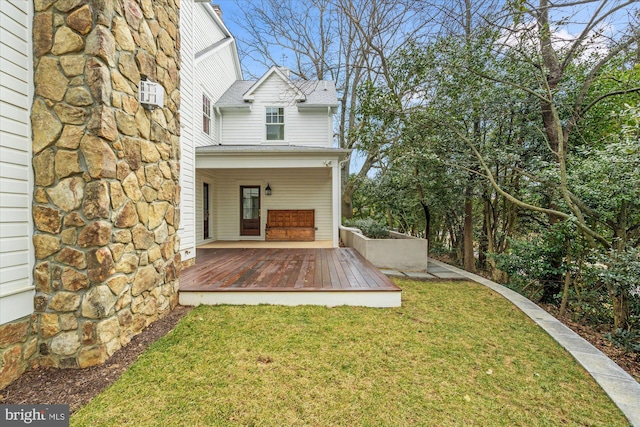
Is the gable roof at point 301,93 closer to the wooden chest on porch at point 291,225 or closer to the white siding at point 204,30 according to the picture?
the white siding at point 204,30

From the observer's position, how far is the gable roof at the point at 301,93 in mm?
10086

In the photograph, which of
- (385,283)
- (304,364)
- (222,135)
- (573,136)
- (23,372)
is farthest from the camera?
(222,135)

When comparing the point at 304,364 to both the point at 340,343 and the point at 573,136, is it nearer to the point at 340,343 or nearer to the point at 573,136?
the point at 340,343

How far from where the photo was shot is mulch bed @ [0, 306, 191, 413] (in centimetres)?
210

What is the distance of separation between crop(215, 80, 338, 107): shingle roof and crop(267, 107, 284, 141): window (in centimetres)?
97

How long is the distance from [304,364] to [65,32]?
3676mm

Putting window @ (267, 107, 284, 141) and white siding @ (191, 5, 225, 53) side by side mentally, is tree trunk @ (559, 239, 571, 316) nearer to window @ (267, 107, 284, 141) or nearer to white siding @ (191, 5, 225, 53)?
window @ (267, 107, 284, 141)

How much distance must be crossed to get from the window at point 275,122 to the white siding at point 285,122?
148 mm

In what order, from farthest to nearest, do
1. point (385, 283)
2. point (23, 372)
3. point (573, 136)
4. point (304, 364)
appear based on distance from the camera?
point (573, 136), point (385, 283), point (304, 364), point (23, 372)

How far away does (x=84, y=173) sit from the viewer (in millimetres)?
2463

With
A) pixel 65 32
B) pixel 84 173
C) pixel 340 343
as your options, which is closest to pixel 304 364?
pixel 340 343

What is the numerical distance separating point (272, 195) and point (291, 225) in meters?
1.36

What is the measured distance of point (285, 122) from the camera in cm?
1039

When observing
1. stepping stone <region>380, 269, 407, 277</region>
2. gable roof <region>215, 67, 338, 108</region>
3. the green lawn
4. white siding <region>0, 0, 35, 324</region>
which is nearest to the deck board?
the green lawn
